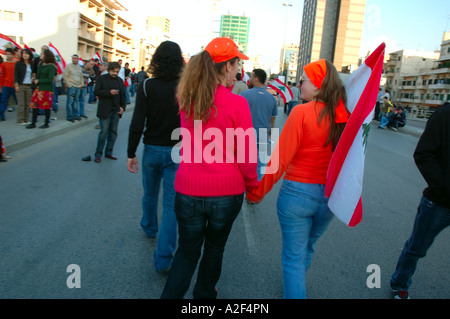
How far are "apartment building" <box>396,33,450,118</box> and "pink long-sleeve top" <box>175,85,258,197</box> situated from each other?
265 feet

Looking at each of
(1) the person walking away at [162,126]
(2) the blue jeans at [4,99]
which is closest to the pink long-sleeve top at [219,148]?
(1) the person walking away at [162,126]

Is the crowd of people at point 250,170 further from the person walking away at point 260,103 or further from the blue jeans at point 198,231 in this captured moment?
the person walking away at point 260,103

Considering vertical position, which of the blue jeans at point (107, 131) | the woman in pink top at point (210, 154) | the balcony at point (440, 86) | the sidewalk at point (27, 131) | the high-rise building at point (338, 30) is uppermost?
the high-rise building at point (338, 30)

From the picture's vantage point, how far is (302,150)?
7.77 ft

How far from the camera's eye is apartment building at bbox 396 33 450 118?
260 feet

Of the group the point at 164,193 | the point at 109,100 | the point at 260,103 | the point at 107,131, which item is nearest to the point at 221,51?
the point at 164,193

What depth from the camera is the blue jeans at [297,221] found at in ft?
7.77

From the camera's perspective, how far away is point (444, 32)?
90.3 metres

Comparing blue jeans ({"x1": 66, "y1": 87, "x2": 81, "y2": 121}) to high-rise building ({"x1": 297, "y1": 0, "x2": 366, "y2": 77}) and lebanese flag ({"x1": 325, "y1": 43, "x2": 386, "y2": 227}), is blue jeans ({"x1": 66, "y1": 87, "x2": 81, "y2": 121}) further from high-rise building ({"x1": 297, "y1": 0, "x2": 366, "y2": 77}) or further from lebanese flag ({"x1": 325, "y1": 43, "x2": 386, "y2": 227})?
high-rise building ({"x1": 297, "y1": 0, "x2": 366, "y2": 77})

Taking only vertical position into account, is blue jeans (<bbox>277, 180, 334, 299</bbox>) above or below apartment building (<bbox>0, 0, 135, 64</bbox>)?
below

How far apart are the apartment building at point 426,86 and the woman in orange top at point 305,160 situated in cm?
8032

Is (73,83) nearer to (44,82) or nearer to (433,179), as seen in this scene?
(44,82)

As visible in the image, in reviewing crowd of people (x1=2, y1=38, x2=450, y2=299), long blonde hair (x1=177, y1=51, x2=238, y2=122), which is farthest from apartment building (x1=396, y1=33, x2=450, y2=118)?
long blonde hair (x1=177, y1=51, x2=238, y2=122)

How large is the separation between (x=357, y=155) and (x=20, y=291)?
2751 millimetres
